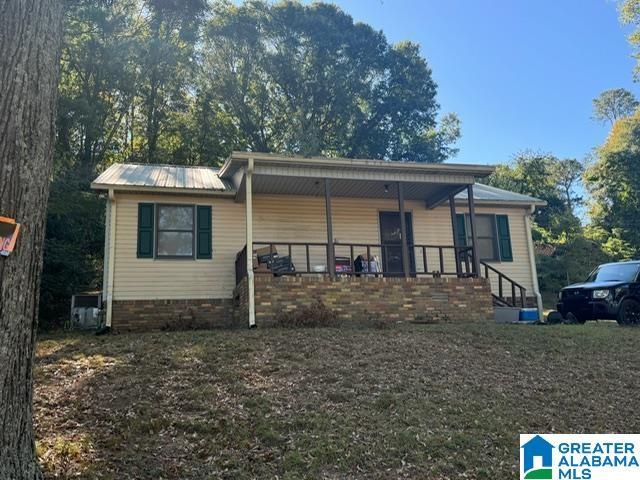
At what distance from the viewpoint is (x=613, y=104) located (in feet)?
132

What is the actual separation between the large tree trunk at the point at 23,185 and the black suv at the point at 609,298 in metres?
11.1

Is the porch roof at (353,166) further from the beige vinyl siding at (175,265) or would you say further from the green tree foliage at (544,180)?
the green tree foliage at (544,180)

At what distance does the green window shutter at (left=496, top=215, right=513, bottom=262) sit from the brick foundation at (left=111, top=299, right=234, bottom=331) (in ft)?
24.0

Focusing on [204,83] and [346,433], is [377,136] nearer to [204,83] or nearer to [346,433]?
[204,83]

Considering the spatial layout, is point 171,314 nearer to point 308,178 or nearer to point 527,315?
point 308,178

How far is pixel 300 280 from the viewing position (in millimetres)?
9820

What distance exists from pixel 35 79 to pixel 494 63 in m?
19.0

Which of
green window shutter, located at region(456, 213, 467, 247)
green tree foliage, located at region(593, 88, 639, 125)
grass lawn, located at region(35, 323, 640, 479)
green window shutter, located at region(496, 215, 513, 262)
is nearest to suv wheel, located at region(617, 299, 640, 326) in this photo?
grass lawn, located at region(35, 323, 640, 479)

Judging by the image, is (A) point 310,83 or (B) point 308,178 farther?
(A) point 310,83

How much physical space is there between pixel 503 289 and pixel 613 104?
115 ft

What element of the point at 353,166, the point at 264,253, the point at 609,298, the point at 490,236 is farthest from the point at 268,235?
the point at 609,298

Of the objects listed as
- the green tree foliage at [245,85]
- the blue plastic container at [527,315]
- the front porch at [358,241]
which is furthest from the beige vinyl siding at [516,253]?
the green tree foliage at [245,85]

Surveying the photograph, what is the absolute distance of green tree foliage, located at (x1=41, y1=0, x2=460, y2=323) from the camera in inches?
881

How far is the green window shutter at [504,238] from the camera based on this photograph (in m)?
13.4
